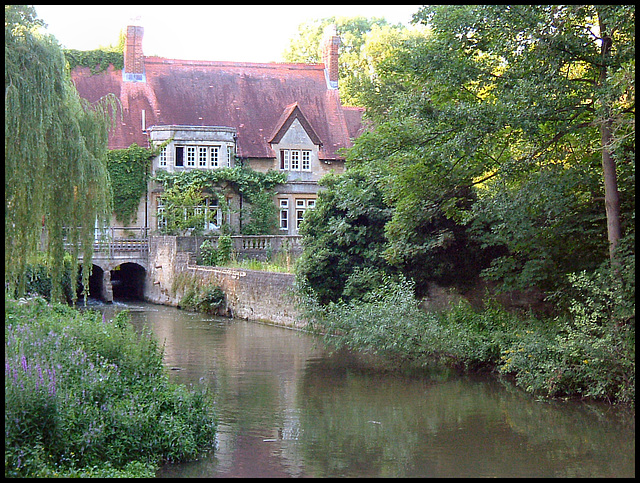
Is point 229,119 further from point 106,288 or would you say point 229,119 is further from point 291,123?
point 106,288

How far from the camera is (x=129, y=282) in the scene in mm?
38781

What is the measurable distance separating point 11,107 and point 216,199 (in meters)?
27.8

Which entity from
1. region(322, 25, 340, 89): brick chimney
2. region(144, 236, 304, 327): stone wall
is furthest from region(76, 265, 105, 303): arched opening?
region(322, 25, 340, 89): brick chimney

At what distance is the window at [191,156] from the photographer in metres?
38.6

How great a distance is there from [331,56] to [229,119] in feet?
22.3

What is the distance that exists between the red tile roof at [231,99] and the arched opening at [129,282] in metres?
5.61

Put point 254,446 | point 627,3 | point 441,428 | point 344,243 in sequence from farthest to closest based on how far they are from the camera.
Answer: point 344,243
point 627,3
point 441,428
point 254,446

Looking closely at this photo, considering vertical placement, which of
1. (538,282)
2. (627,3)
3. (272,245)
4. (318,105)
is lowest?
(538,282)

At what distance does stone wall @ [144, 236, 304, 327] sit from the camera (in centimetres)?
2644

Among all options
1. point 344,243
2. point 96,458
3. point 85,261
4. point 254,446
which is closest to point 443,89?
point 344,243

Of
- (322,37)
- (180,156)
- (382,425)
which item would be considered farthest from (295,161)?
(382,425)

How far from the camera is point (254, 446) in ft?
36.6

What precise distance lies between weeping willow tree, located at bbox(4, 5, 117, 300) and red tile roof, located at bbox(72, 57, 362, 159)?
83.3 feet

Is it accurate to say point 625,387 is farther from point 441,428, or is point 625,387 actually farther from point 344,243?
point 344,243
